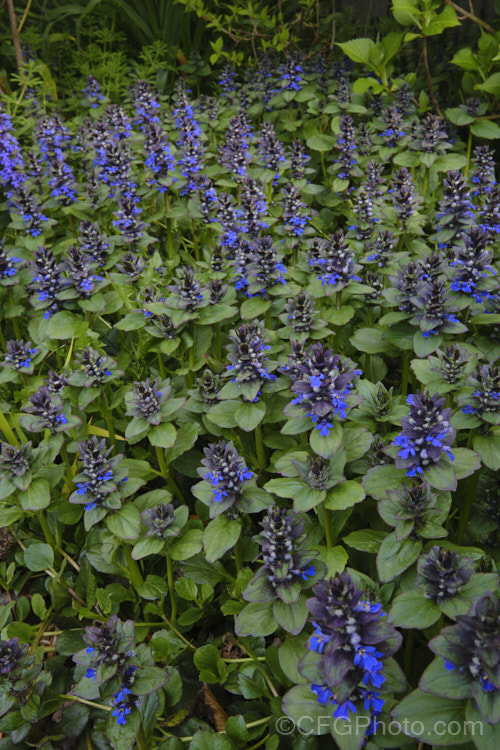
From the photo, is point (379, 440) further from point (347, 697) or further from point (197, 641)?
point (197, 641)

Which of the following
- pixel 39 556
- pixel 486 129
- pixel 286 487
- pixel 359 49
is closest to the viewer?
pixel 286 487

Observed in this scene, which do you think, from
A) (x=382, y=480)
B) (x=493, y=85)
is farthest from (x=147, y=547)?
(x=493, y=85)

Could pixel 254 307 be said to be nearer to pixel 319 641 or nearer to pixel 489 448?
pixel 489 448

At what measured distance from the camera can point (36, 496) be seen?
118 inches

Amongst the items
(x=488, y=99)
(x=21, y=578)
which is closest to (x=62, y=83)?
(x=488, y=99)

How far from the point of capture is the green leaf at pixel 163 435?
2980 mm

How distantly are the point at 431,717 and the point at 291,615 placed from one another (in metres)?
0.62

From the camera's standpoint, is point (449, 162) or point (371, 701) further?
point (449, 162)

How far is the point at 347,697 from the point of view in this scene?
6.30 ft

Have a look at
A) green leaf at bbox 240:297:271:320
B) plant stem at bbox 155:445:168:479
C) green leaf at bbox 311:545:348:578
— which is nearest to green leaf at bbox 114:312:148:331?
green leaf at bbox 240:297:271:320

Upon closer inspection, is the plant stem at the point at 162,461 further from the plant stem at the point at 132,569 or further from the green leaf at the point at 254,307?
the green leaf at the point at 254,307

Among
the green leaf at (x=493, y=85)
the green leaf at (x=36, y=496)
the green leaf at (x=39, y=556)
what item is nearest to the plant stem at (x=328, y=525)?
the green leaf at (x=36, y=496)

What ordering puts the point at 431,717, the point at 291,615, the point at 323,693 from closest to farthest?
the point at 431,717 → the point at 323,693 → the point at 291,615

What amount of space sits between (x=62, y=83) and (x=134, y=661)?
7.58 m
